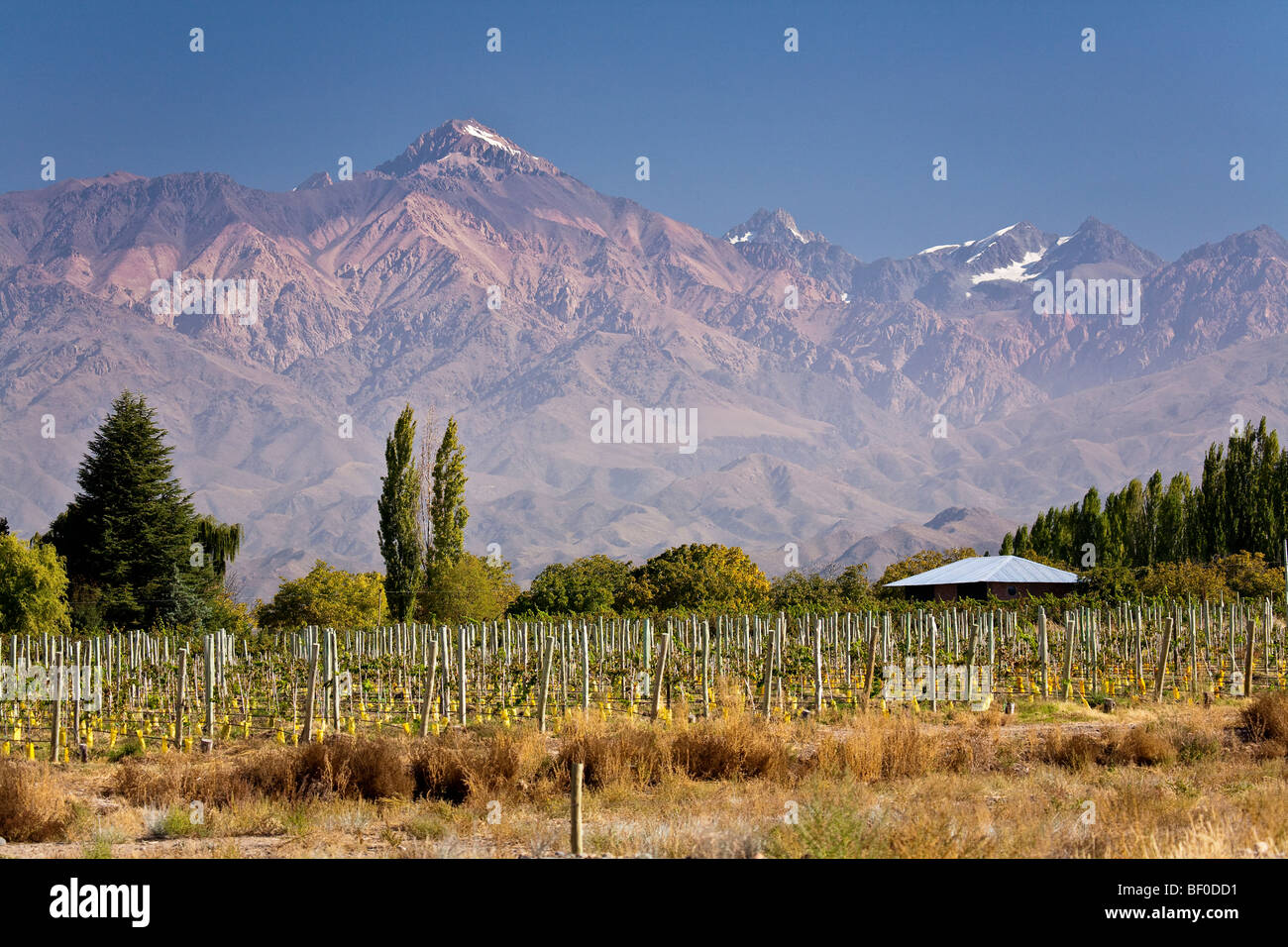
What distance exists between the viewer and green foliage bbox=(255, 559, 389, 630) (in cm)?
5234

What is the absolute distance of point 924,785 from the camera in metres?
14.9

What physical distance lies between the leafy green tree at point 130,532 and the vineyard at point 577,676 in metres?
16.5

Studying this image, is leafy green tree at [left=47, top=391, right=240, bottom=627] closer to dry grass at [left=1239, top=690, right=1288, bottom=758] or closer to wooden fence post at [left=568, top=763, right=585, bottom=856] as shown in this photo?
dry grass at [left=1239, top=690, right=1288, bottom=758]

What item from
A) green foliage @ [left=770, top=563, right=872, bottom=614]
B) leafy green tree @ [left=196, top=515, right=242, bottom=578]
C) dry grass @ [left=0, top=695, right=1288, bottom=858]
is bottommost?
dry grass @ [left=0, top=695, right=1288, bottom=858]

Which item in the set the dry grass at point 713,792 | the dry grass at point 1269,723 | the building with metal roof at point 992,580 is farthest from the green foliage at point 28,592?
the dry grass at point 1269,723

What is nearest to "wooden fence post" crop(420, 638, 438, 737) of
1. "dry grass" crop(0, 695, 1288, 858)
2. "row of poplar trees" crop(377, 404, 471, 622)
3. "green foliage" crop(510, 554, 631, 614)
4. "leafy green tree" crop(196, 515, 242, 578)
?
"dry grass" crop(0, 695, 1288, 858)

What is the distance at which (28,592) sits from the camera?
42.2m

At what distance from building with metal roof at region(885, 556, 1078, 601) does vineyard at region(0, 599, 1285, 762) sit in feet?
65.2

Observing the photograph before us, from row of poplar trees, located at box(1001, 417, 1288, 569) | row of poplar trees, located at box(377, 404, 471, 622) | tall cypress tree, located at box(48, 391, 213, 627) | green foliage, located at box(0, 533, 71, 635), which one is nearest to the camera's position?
green foliage, located at box(0, 533, 71, 635)

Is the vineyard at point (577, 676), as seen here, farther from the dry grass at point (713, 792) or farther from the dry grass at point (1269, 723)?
the dry grass at point (1269, 723)

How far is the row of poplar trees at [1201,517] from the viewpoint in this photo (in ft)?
222
